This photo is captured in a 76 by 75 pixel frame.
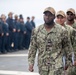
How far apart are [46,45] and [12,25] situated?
1161cm

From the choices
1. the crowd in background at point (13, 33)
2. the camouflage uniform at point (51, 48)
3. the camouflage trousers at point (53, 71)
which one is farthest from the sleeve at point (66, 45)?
the crowd in background at point (13, 33)

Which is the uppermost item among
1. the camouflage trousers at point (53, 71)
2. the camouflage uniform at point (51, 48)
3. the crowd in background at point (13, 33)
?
the camouflage uniform at point (51, 48)

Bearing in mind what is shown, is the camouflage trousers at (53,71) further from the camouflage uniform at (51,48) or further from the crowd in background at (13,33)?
the crowd in background at (13,33)

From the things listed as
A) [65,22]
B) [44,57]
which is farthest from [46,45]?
[65,22]

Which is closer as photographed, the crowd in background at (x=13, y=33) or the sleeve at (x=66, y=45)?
the sleeve at (x=66, y=45)

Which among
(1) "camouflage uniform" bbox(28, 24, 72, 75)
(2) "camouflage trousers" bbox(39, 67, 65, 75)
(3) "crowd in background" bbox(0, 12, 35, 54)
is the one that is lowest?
(3) "crowd in background" bbox(0, 12, 35, 54)

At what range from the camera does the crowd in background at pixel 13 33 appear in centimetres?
1714

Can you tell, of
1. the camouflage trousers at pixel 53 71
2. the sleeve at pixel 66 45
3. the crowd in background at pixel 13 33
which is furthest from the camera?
the crowd in background at pixel 13 33

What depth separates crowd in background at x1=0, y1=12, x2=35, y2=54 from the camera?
17141mm

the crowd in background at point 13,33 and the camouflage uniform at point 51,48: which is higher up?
the camouflage uniform at point 51,48

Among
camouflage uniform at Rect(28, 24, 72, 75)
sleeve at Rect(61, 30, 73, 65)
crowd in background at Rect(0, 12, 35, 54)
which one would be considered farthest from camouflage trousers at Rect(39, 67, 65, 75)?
crowd in background at Rect(0, 12, 35, 54)

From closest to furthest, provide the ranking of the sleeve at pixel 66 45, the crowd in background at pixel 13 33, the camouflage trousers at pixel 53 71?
1. the camouflage trousers at pixel 53 71
2. the sleeve at pixel 66 45
3. the crowd in background at pixel 13 33

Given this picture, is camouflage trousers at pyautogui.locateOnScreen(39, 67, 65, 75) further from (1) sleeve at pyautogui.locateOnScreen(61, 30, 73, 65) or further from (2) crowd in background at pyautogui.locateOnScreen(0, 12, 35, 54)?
(2) crowd in background at pyautogui.locateOnScreen(0, 12, 35, 54)

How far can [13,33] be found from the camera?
61.4ft
